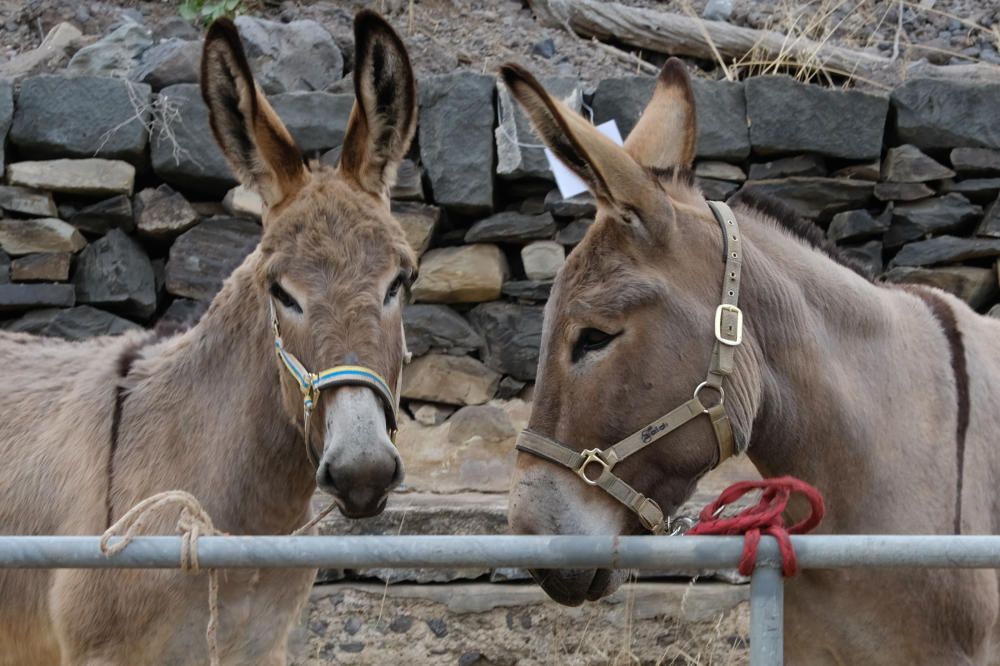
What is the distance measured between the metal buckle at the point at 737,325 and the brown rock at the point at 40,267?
346cm

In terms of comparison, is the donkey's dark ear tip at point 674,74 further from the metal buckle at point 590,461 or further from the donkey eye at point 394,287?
the metal buckle at point 590,461

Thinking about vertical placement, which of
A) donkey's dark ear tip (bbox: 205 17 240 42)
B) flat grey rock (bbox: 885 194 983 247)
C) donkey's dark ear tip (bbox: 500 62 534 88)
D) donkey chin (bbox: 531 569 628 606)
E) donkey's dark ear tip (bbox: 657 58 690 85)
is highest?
donkey's dark ear tip (bbox: 500 62 534 88)

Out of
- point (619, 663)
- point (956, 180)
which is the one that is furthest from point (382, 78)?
point (956, 180)

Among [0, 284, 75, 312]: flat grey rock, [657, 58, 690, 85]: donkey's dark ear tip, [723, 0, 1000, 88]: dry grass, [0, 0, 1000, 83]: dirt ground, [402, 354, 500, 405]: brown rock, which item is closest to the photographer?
[657, 58, 690, 85]: donkey's dark ear tip

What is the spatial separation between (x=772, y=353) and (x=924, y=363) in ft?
1.43

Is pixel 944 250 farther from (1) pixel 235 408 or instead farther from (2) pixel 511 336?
(1) pixel 235 408

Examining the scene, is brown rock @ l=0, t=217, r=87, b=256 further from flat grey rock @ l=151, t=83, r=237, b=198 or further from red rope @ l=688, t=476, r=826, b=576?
red rope @ l=688, t=476, r=826, b=576

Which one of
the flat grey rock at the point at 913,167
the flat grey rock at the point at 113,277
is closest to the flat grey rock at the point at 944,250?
the flat grey rock at the point at 913,167

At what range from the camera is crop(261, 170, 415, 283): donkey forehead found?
2.84 meters

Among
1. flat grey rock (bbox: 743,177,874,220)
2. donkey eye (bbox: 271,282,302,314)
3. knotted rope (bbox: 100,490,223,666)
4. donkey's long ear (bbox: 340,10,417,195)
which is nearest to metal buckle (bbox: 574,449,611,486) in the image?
knotted rope (bbox: 100,490,223,666)

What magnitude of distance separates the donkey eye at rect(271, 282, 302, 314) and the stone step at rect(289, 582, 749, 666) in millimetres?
2154

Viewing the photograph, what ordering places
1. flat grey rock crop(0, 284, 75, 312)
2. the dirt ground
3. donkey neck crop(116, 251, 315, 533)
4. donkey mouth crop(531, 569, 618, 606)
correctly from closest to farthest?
donkey mouth crop(531, 569, 618, 606) → donkey neck crop(116, 251, 315, 533) → flat grey rock crop(0, 284, 75, 312) → the dirt ground

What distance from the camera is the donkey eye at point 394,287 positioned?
9.50ft

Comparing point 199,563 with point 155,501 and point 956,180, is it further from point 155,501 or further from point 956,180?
point 956,180
